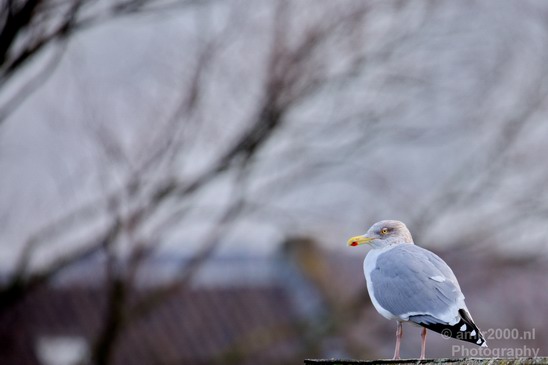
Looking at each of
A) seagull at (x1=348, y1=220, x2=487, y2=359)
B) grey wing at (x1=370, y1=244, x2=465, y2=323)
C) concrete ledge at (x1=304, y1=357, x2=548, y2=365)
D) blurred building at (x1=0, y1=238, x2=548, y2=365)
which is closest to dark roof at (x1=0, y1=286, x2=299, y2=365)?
blurred building at (x1=0, y1=238, x2=548, y2=365)

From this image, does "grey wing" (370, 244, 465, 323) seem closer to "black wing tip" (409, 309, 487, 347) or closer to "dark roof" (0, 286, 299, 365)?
"black wing tip" (409, 309, 487, 347)

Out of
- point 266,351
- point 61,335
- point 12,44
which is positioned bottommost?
point 266,351

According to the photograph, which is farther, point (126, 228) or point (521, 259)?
point (521, 259)

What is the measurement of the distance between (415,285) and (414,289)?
0.9 inches

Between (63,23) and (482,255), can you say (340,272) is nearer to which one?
(482,255)

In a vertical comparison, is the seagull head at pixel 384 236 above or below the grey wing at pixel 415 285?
above

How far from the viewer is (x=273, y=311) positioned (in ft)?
63.8

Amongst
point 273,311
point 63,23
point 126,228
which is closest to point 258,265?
point 273,311

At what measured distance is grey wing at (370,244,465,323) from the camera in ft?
17.4

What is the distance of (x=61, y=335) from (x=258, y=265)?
19.5ft

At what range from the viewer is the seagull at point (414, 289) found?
521 cm

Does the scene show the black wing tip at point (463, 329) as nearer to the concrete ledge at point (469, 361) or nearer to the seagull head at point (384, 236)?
the concrete ledge at point (469, 361)

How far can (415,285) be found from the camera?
5492mm

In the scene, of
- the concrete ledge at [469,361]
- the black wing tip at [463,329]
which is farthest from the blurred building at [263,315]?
the concrete ledge at [469,361]
